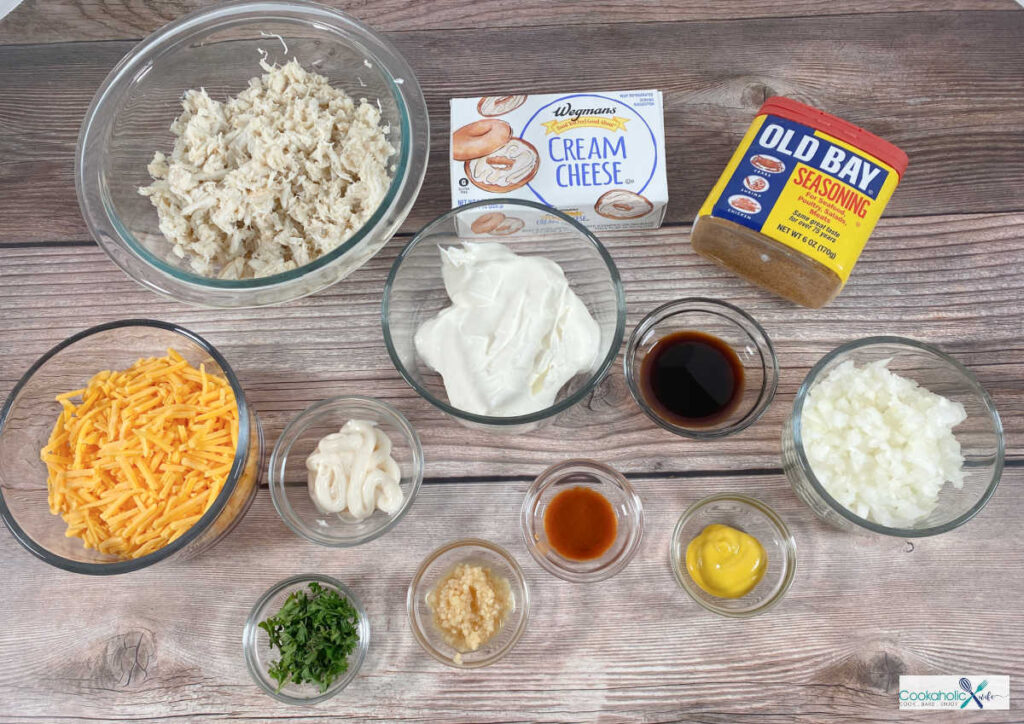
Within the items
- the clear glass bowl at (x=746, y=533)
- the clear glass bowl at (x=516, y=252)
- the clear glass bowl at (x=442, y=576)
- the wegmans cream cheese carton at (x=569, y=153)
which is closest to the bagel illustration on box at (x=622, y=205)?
the wegmans cream cheese carton at (x=569, y=153)

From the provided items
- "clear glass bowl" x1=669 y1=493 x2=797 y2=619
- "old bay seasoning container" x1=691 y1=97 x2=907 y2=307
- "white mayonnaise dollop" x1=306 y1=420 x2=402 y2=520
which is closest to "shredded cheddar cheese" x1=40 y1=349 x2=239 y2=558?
"white mayonnaise dollop" x1=306 y1=420 x2=402 y2=520

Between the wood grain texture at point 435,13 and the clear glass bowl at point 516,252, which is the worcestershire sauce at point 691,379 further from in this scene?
the wood grain texture at point 435,13

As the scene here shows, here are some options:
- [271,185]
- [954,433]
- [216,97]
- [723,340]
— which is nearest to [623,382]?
[723,340]

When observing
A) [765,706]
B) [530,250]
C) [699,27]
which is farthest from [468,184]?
[765,706]

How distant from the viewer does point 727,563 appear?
1423 millimetres

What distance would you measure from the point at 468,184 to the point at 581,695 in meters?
1.05

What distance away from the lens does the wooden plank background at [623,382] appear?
1445 mm

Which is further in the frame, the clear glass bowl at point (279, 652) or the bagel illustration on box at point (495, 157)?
the bagel illustration on box at point (495, 157)

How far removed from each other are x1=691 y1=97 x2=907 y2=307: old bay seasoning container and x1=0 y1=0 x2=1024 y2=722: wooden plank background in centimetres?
17

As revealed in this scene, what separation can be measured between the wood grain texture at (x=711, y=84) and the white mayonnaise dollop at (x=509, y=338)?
304mm

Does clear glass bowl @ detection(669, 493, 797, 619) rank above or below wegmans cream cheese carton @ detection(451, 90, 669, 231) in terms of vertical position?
below

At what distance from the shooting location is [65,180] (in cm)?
167

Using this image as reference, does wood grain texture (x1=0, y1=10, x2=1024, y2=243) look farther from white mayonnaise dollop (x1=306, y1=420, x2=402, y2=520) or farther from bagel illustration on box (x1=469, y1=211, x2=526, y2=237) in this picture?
white mayonnaise dollop (x1=306, y1=420, x2=402, y2=520)

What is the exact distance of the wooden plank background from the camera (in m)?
1.45
